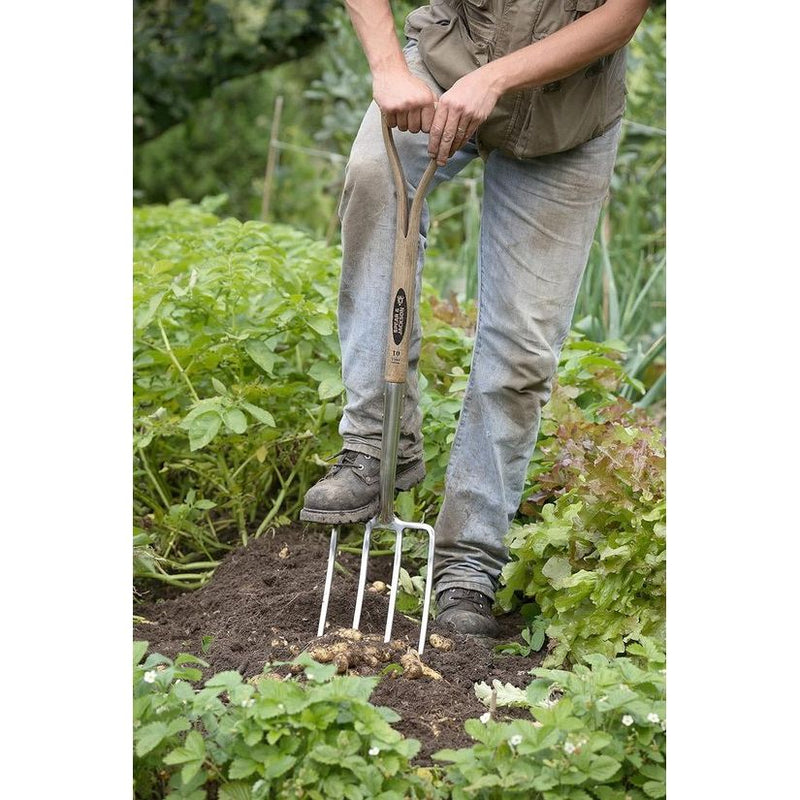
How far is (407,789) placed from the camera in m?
1.84

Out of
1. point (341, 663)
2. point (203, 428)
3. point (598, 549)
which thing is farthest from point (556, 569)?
point (203, 428)

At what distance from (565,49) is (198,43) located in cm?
516

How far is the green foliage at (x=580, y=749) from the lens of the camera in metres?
1.78

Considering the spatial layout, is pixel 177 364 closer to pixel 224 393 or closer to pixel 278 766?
pixel 224 393

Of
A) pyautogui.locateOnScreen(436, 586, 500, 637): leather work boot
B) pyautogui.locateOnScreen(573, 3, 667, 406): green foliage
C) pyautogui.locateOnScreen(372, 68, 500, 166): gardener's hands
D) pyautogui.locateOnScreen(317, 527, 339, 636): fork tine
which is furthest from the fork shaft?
pyautogui.locateOnScreen(573, 3, 667, 406): green foliage

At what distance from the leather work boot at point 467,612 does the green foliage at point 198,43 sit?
5047 millimetres

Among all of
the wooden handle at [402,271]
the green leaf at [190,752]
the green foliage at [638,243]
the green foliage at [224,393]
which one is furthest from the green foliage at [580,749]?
the green foliage at [638,243]

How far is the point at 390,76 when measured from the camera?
2.32m

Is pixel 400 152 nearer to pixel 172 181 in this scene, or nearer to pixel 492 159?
pixel 492 159

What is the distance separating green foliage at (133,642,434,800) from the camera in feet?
5.83

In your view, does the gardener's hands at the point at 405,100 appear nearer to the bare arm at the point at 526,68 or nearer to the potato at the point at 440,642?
the bare arm at the point at 526,68

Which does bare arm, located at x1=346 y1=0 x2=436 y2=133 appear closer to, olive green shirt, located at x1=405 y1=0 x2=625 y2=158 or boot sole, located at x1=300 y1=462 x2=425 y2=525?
olive green shirt, located at x1=405 y1=0 x2=625 y2=158

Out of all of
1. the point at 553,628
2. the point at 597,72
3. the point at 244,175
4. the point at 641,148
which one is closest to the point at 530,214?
the point at 597,72
